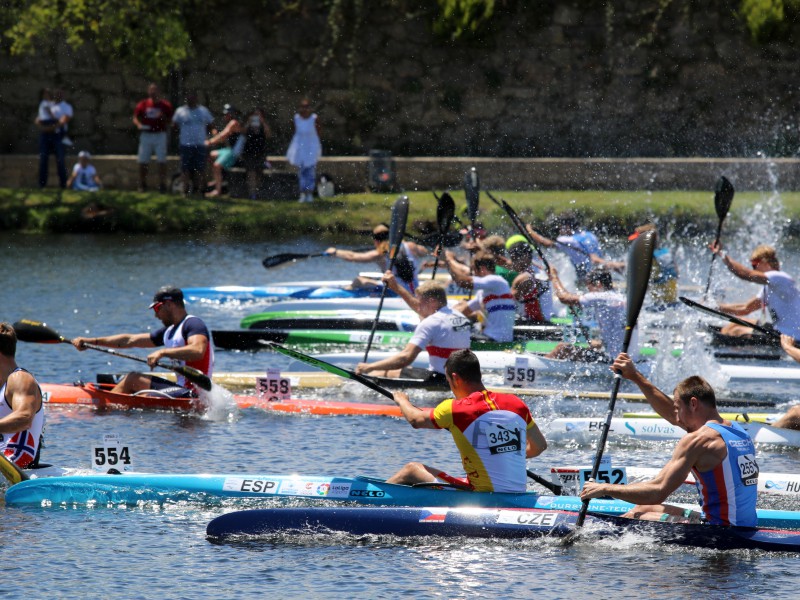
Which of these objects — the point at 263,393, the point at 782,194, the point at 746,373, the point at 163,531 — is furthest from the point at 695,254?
the point at 163,531

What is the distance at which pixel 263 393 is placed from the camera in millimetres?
13875

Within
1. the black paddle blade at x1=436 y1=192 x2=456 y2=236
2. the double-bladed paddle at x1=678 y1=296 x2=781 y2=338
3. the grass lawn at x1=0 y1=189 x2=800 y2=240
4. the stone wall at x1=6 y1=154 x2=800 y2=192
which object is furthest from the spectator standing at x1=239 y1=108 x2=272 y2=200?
the double-bladed paddle at x1=678 y1=296 x2=781 y2=338

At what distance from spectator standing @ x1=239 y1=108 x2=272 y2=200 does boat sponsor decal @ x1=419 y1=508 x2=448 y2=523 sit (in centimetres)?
1918

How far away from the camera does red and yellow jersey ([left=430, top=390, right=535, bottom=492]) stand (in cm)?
934

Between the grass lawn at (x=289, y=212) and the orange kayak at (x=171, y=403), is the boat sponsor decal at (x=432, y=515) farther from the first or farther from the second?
the grass lawn at (x=289, y=212)

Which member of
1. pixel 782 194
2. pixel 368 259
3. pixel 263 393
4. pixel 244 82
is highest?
pixel 244 82

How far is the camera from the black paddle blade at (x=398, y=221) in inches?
627

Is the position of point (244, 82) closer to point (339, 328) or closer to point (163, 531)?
point (339, 328)

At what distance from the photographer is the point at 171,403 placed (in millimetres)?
13609

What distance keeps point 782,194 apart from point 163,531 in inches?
829

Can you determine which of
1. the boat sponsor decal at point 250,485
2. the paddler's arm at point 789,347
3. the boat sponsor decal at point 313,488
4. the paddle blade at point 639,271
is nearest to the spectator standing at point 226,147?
the paddler's arm at point 789,347

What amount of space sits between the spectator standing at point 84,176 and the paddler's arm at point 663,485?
2146 cm

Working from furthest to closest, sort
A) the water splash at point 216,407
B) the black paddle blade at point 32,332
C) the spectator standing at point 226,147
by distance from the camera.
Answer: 1. the spectator standing at point 226,147
2. the water splash at point 216,407
3. the black paddle blade at point 32,332

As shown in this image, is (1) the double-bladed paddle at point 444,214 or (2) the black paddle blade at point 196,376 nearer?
(2) the black paddle blade at point 196,376
